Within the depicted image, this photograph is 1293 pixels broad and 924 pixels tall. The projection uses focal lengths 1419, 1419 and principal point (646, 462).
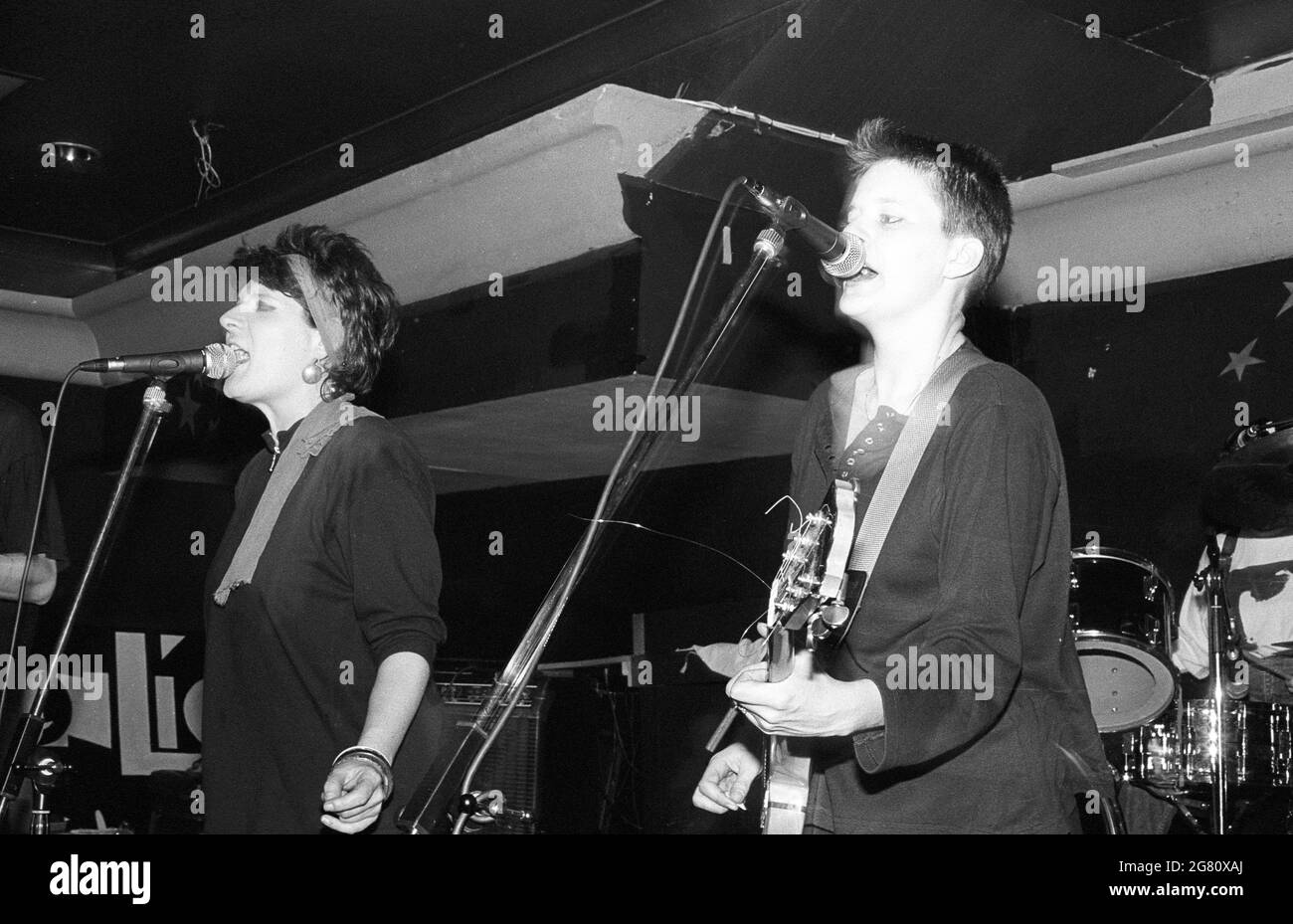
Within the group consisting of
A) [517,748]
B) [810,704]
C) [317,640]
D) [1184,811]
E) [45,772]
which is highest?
[317,640]

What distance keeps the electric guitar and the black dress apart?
83 cm

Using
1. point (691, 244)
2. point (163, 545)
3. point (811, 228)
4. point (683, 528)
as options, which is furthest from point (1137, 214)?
point (163, 545)

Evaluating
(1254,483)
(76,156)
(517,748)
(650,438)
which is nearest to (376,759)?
(650,438)

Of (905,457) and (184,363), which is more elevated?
(184,363)

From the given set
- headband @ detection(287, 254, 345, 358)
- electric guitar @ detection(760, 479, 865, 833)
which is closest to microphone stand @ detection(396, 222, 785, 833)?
electric guitar @ detection(760, 479, 865, 833)

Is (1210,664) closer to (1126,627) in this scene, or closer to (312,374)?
(1126,627)

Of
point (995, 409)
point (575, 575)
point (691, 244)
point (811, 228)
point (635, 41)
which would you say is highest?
point (635, 41)

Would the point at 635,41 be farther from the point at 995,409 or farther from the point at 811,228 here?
the point at 995,409

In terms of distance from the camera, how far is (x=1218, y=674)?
13.4 feet

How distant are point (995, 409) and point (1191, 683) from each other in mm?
3128

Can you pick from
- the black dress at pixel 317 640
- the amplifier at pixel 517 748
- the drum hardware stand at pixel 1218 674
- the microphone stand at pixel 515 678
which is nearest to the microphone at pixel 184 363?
the black dress at pixel 317 640

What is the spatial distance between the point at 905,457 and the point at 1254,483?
2357 millimetres

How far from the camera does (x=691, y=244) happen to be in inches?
164

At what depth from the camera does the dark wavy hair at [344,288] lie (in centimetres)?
282
